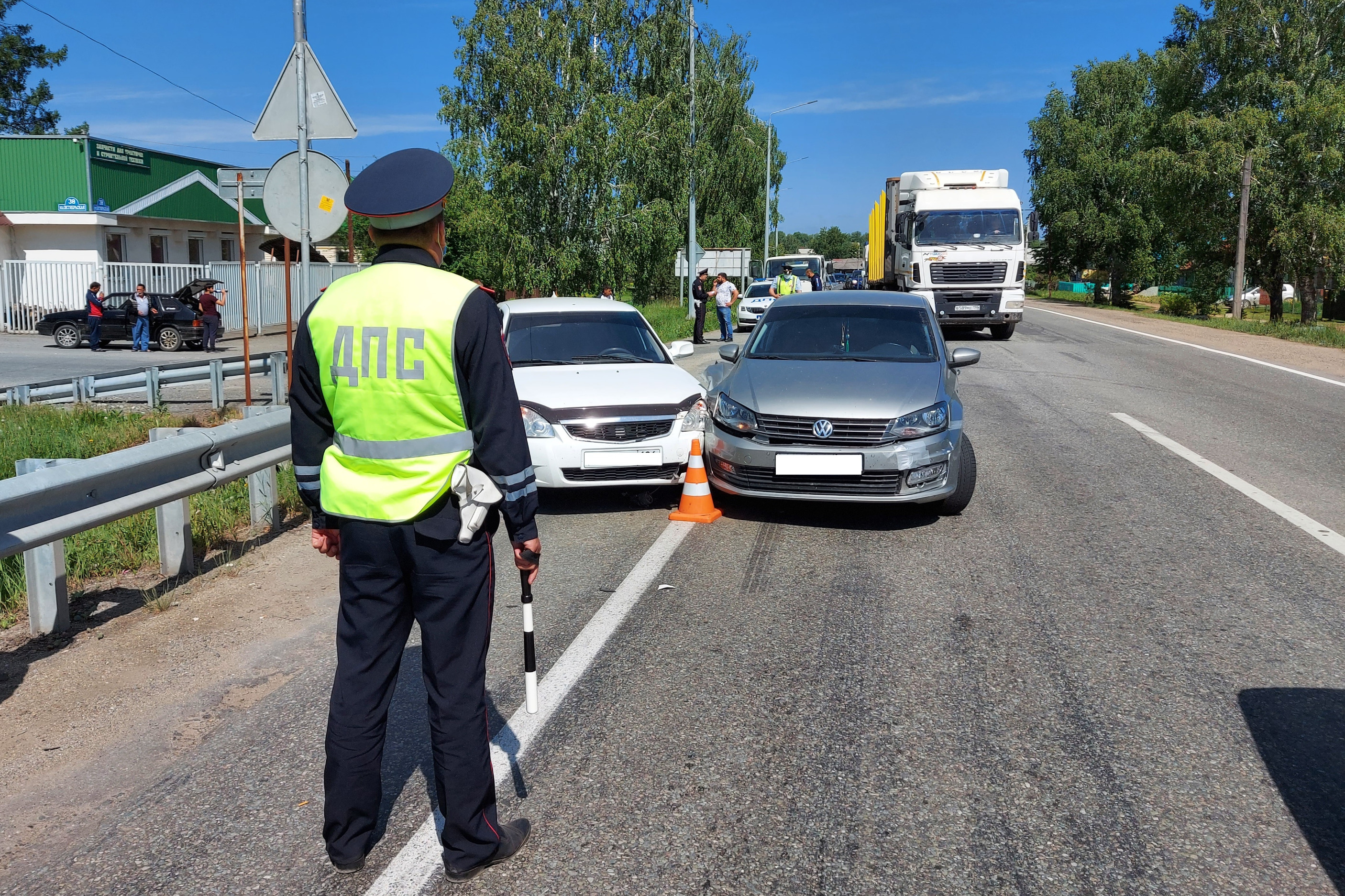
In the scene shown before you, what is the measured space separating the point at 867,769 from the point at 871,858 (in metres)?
0.58

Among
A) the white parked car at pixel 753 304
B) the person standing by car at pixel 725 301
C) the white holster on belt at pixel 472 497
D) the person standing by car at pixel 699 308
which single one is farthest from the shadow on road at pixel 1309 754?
the white parked car at pixel 753 304

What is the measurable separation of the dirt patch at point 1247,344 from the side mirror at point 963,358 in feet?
41.4

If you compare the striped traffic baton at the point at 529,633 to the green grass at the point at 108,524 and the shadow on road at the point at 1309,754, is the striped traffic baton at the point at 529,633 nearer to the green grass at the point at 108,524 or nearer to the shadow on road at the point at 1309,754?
the shadow on road at the point at 1309,754

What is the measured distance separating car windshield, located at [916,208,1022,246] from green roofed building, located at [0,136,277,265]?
22.8m

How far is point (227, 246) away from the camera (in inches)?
1858

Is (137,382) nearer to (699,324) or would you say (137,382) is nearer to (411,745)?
(411,745)

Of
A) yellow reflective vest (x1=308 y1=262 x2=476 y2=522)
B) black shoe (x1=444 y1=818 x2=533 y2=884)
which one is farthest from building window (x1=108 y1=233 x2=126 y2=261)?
black shoe (x1=444 y1=818 x2=533 y2=884)

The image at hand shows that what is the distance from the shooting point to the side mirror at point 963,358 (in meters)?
8.53

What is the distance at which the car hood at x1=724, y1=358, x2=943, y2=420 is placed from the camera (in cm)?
728

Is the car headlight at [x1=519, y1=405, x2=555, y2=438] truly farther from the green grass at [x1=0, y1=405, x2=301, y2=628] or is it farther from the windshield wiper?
the green grass at [x1=0, y1=405, x2=301, y2=628]

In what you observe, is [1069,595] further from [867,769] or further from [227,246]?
[227,246]

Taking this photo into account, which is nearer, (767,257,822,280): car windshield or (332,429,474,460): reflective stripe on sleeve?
(332,429,474,460): reflective stripe on sleeve

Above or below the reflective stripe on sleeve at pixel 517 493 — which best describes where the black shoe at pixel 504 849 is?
below

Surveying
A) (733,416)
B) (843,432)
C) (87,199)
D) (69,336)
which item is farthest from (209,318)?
(843,432)
